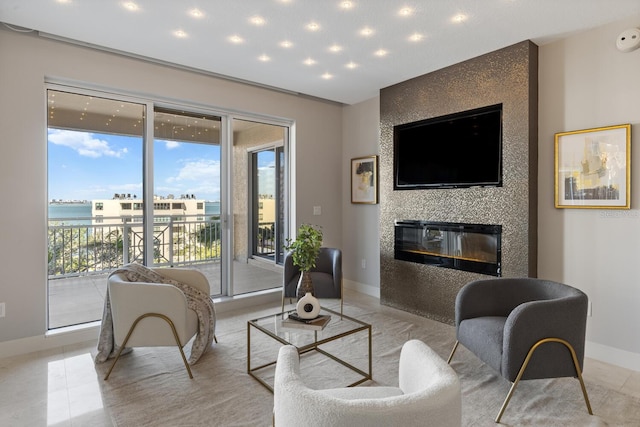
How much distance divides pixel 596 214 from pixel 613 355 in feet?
3.69

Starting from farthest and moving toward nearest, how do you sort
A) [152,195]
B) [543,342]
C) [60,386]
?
[152,195], [60,386], [543,342]

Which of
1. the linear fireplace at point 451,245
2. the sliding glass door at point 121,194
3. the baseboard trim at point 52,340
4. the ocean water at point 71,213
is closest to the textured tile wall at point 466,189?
the linear fireplace at point 451,245

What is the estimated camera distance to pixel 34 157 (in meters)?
3.09

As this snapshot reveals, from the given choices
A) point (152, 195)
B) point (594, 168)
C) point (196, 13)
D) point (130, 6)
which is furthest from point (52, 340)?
point (594, 168)

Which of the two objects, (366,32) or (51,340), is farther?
(51,340)

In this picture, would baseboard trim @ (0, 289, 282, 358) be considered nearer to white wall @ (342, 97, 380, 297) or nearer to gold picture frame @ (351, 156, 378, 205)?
white wall @ (342, 97, 380, 297)

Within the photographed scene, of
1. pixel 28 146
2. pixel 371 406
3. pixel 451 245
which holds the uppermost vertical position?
pixel 28 146

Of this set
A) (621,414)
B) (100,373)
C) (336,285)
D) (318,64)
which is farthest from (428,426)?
(318,64)

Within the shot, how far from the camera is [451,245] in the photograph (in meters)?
3.81

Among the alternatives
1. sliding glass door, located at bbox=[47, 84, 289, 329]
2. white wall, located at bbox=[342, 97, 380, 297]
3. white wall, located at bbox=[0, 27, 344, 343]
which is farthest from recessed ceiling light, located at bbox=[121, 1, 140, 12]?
white wall, located at bbox=[342, 97, 380, 297]

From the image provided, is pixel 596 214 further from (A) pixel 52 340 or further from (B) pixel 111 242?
(A) pixel 52 340

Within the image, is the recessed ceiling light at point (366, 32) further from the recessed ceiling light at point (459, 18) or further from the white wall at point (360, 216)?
the white wall at point (360, 216)

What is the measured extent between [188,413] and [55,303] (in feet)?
8.26

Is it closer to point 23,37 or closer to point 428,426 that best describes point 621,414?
point 428,426
